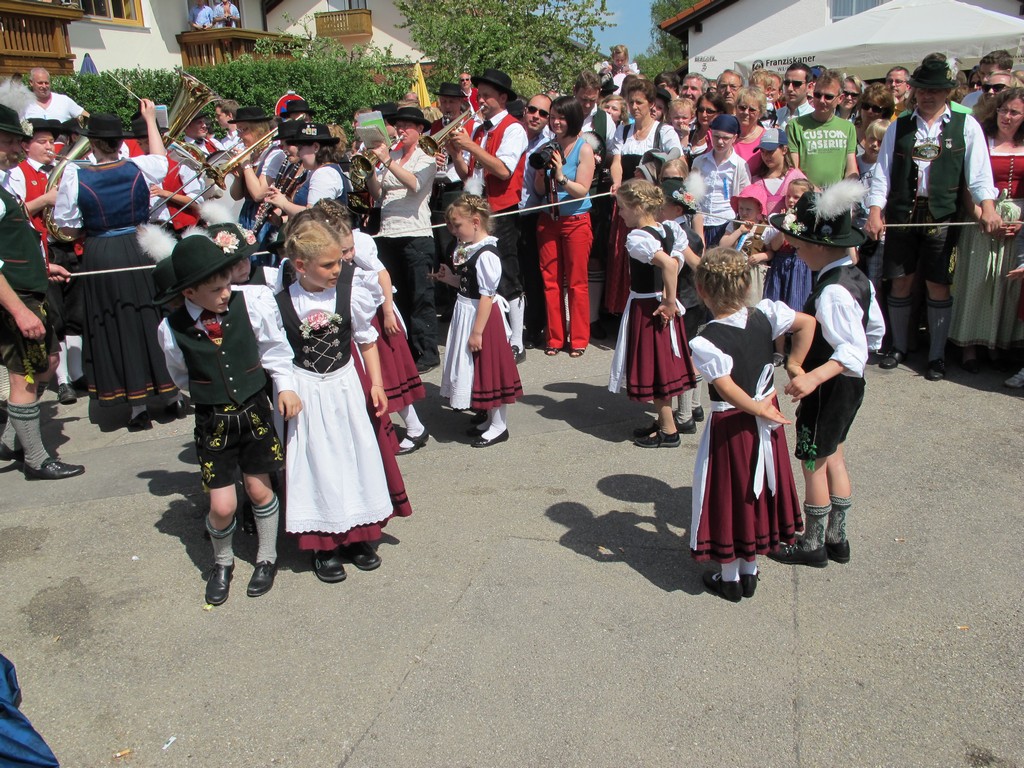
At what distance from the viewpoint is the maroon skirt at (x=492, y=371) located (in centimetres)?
562

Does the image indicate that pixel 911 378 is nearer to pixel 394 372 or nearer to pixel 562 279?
pixel 562 279

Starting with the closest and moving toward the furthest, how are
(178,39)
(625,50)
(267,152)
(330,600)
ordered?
1. (330,600)
2. (267,152)
3. (625,50)
4. (178,39)

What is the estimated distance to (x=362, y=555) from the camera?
4.25 meters

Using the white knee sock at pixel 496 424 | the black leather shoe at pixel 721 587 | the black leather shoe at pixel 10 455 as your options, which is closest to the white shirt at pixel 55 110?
the black leather shoe at pixel 10 455

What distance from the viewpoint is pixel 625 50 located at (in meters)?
12.8

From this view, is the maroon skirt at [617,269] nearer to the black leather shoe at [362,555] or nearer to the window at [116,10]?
the black leather shoe at [362,555]

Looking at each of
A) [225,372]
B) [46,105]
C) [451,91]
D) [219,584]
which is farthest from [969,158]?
[46,105]

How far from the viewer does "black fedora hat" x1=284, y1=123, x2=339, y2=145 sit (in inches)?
268

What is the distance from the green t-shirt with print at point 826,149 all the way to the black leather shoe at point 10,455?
6.35m

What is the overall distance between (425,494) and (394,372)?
0.86 metres

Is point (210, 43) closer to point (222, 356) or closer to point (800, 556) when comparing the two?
point (222, 356)

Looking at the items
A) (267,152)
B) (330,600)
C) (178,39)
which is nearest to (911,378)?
(330,600)

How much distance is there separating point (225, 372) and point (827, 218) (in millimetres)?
2738

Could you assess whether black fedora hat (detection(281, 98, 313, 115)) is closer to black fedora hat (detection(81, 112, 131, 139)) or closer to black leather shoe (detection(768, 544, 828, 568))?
black fedora hat (detection(81, 112, 131, 139))
